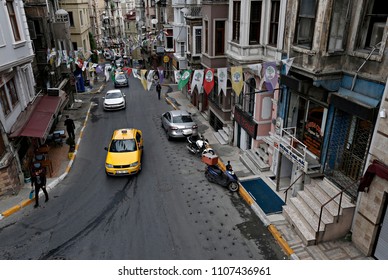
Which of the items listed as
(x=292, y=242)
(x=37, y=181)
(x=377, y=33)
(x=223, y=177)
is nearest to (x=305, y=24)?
(x=377, y=33)

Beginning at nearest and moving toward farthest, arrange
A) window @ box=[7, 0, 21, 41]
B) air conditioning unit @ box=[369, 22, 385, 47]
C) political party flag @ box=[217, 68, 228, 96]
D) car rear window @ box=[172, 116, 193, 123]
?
1. air conditioning unit @ box=[369, 22, 385, 47]
2. political party flag @ box=[217, 68, 228, 96]
3. window @ box=[7, 0, 21, 41]
4. car rear window @ box=[172, 116, 193, 123]

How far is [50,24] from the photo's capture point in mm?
23984

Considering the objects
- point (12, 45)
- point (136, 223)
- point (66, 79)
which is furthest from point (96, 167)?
point (66, 79)

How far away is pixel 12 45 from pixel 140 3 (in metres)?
49.8

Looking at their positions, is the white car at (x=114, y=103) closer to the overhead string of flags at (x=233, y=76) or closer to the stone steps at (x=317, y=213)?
the overhead string of flags at (x=233, y=76)

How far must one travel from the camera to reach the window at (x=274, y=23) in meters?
13.3

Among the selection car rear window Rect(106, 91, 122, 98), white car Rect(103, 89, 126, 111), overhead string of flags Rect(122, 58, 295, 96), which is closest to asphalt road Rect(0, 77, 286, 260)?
overhead string of flags Rect(122, 58, 295, 96)

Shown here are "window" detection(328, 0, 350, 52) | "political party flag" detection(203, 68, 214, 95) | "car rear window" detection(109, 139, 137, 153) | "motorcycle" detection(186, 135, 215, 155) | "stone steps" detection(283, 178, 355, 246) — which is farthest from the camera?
"motorcycle" detection(186, 135, 215, 155)

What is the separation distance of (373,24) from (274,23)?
17.6 ft

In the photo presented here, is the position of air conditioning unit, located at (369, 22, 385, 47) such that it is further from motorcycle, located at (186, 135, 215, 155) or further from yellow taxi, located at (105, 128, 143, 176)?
yellow taxi, located at (105, 128, 143, 176)

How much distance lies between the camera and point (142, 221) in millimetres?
11867

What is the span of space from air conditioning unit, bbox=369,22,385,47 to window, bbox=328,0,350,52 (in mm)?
786

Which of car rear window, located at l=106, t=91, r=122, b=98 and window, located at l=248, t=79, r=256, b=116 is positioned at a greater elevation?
window, located at l=248, t=79, r=256, b=116

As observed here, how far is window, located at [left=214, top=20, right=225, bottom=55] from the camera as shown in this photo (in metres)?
18.7
